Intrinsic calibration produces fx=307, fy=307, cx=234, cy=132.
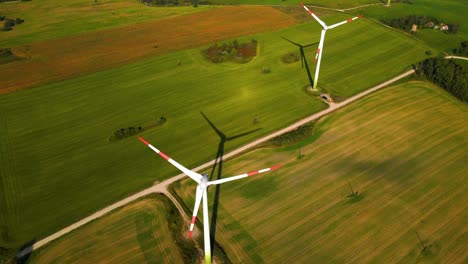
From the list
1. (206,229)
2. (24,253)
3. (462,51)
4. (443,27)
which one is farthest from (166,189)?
(443,27)

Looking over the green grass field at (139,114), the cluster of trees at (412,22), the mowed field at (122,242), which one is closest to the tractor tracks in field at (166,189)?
the mowed field at (122,242)

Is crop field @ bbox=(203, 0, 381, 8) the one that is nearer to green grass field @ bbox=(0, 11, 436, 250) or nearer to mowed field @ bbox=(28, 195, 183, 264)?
green grass field @ bbox=(0, 11, 436, 250)

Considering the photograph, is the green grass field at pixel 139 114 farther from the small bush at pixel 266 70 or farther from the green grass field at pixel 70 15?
the green grass field at pixel 70 15

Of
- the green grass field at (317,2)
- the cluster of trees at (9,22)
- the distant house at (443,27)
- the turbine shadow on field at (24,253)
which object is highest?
the green grass field at (317,2)

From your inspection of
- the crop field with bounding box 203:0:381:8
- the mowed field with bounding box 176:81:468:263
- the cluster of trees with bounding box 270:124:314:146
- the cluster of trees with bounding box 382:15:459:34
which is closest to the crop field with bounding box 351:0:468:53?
the cluster of trees with bounding box 382:15:459:34

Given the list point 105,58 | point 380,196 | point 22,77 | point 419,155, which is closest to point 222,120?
point 380,196
